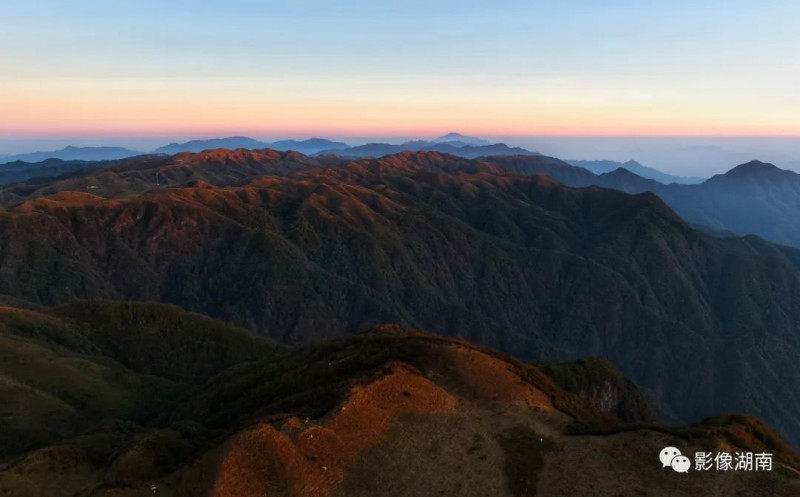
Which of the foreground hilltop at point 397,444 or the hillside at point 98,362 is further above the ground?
the foreground hilltop at point 397,444

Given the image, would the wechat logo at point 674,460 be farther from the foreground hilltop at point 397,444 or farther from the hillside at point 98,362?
the hillside at point 98,362

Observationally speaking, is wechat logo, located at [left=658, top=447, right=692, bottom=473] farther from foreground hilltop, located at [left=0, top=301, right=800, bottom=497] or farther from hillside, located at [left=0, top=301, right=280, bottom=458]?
hillside, located at [left=0, top=301, right=280, bottom=458]

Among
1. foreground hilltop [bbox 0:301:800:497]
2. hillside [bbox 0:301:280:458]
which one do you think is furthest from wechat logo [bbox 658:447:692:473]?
hillside [bbox 0:301:280:458]

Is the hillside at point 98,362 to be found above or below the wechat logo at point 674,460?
below

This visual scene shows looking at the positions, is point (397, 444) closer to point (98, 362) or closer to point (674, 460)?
point (674, 460)

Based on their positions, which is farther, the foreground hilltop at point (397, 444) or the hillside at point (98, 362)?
the hillside at point (98, 362)

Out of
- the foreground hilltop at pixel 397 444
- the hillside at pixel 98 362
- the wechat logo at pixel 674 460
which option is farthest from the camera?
the hillside at pixel 98 362

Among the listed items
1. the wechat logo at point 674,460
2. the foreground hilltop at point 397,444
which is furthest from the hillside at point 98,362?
the wechat logo at point 674,460

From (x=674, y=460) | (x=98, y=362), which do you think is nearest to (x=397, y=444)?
(x=674, y=460)

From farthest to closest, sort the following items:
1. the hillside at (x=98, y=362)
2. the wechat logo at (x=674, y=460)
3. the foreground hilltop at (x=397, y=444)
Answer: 1. the hillside at (x=98, y=362)
2. the wechat logo at (x=674, y=460)
3. the foreground hilltop at (x=397, y=444)

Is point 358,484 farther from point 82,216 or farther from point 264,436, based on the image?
point 82,216
